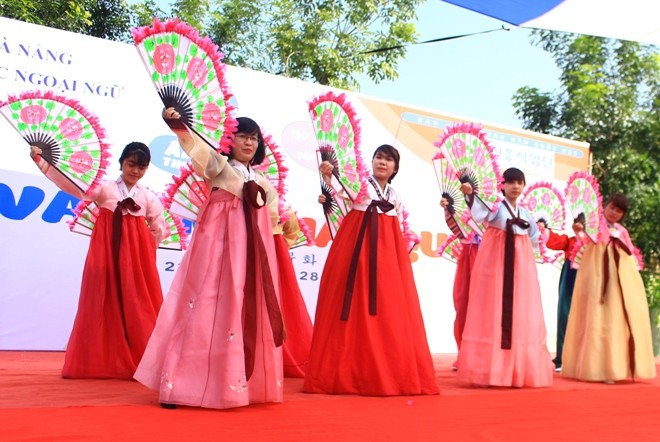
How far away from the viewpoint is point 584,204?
543cm

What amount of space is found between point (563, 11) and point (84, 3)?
Result: 7259 millimetres

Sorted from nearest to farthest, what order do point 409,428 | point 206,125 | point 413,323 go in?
1. point 409,428
2. point 206,125
3. point 413,323

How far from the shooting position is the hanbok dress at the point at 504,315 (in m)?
4.41

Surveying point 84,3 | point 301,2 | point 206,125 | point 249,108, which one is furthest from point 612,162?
point 206,125

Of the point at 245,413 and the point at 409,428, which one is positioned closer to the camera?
the point at 409,428

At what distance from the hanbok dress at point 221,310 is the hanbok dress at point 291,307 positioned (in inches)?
55.8

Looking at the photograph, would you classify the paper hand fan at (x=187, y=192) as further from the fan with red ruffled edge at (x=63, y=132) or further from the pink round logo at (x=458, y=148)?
the pink round logo at (x=458, y=148)

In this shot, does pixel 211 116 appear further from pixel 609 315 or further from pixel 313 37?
pixel 313 37

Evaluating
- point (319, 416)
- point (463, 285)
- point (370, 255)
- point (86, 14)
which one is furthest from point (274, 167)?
point (86, 14)

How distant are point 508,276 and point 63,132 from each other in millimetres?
2789

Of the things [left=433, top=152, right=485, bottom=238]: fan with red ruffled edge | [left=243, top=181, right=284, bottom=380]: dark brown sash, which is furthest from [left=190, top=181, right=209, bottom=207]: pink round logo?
[left=433, top=152, right=485, bottom=238]: fan with red ruffled edge

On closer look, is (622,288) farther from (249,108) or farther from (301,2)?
(301,2)

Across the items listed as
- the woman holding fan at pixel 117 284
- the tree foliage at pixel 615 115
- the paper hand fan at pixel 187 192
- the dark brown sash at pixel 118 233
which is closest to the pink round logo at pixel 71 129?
the woman holding fan at pixel 117 284

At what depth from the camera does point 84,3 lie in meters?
9.85
